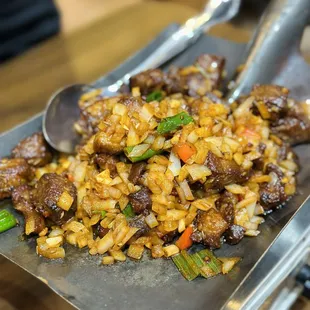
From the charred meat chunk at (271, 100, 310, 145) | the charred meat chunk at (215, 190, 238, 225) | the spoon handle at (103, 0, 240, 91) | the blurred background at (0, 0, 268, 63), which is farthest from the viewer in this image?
the blurred background at (0, 0, 268, 63)

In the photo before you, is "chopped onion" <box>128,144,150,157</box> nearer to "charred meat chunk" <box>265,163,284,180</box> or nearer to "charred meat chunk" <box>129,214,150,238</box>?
"charred meat chunk" <box>129,214,150,238</box>

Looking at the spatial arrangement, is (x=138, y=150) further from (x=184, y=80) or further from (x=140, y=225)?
(x=184, y=80)

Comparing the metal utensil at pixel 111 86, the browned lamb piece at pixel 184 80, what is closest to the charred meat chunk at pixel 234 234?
the browned lamb piece at pixel 184 80

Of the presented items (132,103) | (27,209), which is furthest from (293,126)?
(27,209)

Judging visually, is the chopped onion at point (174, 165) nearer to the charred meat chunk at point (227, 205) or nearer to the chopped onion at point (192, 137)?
the chopped onion at point (192, 137)

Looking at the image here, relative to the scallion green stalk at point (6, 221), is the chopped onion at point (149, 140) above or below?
Result: above

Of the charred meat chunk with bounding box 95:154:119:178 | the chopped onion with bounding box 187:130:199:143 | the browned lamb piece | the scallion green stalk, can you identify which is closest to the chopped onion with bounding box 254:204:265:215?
the chopped onion with bounding box 187:130:199:143
